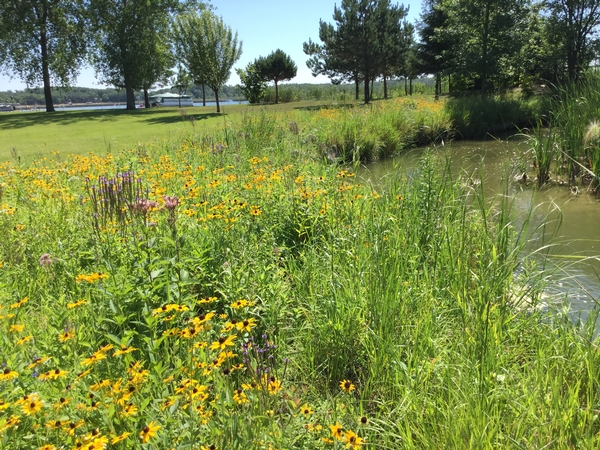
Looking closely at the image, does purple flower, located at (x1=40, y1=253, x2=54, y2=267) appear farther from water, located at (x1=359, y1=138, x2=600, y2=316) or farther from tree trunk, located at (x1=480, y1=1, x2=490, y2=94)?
tree trunk, located at (x1=480, y1=1, x2=490, y2=94)

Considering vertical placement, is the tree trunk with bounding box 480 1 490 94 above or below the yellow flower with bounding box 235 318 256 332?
above

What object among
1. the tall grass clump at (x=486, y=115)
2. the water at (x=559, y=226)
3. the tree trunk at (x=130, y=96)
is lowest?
the water at (x=559, y=226)

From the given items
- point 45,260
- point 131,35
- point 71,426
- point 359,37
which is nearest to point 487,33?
point 359,37

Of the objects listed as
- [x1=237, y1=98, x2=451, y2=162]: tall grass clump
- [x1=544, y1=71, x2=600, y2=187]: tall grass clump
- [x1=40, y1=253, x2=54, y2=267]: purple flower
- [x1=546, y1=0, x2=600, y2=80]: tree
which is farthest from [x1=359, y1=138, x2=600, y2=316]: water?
[x1=546, y1=0, x2=600, y2=80]: tree

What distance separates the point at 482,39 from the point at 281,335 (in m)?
23.3

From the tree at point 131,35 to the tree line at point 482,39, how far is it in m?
13.4

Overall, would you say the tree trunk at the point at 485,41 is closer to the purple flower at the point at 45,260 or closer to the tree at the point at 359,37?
the tree at the point at 359,37

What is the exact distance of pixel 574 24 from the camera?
2220cm

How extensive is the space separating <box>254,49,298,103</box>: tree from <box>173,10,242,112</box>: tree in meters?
23.0

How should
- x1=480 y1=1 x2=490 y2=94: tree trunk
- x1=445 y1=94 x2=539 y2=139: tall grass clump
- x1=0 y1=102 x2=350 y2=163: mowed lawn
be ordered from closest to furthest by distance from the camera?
x1=0 y1=102 x2=350 y2=163: mowed lawn
x1=445 y1=94 x2=539 y2=139: tall grass clump
x1=480 y1=1 x2=490 y2=94: tree trunk

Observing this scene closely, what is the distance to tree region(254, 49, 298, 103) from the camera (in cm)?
4856

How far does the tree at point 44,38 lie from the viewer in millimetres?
28078

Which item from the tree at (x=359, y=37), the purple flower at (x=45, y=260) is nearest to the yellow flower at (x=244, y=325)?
the purple flower at (x=45, y=260)

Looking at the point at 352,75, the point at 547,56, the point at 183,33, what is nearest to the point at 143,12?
the point at 183,33
